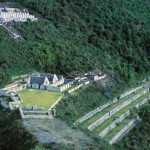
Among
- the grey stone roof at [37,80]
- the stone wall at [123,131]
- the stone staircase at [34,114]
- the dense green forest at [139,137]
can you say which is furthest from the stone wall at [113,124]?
the grey stone roof at [37,80]

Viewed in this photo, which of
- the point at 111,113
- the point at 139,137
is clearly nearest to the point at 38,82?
the point at 111,113

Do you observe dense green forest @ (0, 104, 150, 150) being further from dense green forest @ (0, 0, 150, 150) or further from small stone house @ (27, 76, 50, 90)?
small stone house @ (27, 76, 50, 90)

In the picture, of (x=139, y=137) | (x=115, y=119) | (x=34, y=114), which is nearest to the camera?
(x=34, y=114)

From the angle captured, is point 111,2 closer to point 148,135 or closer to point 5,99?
point 148,135

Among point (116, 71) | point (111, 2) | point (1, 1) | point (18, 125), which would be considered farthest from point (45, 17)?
point (18, 125)

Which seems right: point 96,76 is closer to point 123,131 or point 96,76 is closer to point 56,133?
point 123,131

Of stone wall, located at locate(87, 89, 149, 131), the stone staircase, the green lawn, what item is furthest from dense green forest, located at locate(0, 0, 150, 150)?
stone wall, located at locate(87, 89, 149, 131)

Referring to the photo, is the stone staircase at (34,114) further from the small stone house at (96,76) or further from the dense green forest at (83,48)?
the small stone house at (96,76)
